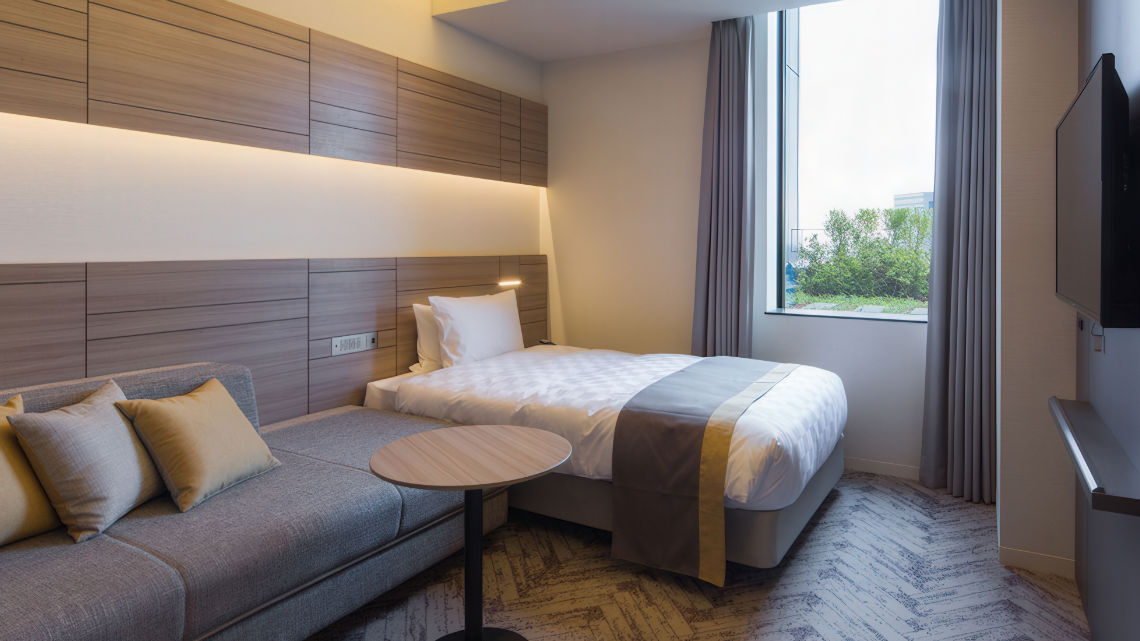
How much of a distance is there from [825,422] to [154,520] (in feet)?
8.85

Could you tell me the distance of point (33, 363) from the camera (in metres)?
2.47

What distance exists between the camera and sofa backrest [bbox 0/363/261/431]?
221cm

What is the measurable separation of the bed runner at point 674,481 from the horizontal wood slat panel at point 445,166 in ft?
6.77

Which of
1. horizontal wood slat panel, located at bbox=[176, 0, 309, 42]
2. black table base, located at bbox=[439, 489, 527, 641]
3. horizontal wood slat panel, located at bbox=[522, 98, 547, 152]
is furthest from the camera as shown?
horizontal wood slat panel, located at bbox=[522, 98, 547, 152]

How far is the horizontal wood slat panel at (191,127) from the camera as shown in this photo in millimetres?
2627

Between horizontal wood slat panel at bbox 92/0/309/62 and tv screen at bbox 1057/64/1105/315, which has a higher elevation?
horizontal wood slat panel at bbox 92/0/309/62

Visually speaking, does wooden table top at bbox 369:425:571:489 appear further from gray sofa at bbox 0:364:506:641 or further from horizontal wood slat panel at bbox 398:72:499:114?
horizontal wood slat panel at bbox 398:72:499:114

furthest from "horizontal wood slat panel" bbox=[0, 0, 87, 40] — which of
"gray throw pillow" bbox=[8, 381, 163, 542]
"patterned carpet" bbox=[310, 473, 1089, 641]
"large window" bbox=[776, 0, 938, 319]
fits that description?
"large window" bbox=[776, 0, 938, 319]

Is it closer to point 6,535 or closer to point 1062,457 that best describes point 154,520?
point 6,535

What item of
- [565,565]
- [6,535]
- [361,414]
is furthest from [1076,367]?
[6,535]

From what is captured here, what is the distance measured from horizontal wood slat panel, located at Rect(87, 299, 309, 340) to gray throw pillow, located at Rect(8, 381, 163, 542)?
1.99 feet

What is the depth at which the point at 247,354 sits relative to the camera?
3197mm

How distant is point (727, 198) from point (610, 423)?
2159 mm

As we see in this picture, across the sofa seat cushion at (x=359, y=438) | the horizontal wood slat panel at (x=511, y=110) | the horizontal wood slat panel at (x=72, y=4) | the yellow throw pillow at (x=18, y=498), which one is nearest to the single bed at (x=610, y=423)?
the sofa seat cushion at (x=359, y=438)
